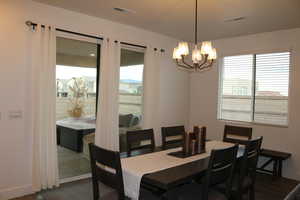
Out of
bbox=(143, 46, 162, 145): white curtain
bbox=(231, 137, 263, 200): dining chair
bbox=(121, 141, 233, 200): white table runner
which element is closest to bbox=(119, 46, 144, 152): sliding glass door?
bbox=(143, 46, 162, 145): white curtain

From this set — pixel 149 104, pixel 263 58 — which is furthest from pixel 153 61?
pixel 263 58

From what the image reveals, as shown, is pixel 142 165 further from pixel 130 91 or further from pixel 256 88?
pixel 256 88

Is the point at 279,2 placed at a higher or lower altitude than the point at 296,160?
higher

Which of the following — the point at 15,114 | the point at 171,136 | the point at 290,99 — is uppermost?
the point at 290,99

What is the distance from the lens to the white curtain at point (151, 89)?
4.61 meters

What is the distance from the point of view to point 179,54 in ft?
9.14

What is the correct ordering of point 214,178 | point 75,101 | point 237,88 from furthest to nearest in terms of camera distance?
point 237,88
point 75,101
point 214,178

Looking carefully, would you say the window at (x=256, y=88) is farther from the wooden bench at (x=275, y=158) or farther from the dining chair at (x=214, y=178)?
the dining chair at (x=214, y=178)

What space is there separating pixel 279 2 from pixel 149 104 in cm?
269

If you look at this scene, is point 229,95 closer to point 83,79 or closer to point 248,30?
point 248,30

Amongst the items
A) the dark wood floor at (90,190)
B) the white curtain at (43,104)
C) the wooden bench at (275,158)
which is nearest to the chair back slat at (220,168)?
the dark wood floor at (90,190)

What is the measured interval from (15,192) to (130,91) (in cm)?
245

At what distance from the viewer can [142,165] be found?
7.43 ft

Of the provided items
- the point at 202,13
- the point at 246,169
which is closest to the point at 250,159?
the point at 246,169
